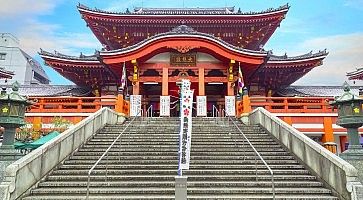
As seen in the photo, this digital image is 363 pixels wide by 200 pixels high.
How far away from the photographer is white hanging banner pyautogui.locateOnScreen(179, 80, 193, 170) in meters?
5.84

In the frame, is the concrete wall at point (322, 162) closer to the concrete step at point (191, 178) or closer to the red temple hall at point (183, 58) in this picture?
the concrete step at point (191, 178)

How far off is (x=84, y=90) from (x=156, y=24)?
22.7ft

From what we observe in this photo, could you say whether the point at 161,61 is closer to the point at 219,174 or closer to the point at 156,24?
the point at 156,24

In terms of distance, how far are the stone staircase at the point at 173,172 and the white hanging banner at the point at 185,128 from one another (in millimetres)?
1688

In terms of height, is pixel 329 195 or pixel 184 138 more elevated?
pixel 184 138

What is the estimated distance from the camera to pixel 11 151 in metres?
8.36

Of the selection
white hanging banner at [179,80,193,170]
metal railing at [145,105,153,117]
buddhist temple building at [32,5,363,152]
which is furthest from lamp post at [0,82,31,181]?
metal railing at [145,105,153,117]

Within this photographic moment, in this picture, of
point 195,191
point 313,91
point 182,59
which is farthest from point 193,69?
point 195,191

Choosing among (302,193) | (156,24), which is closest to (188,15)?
(156,24)

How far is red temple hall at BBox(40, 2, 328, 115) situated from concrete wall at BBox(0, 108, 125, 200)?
6.52 meters

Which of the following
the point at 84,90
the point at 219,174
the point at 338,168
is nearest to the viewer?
the point at 338,168

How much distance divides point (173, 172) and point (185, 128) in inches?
106

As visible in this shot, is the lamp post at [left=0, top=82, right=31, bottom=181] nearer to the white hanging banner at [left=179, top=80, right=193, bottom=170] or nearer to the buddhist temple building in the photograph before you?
the white hanging banner at [left=179, top=80, right=193, bottom=170]

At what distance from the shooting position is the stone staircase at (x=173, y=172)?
7297mm
